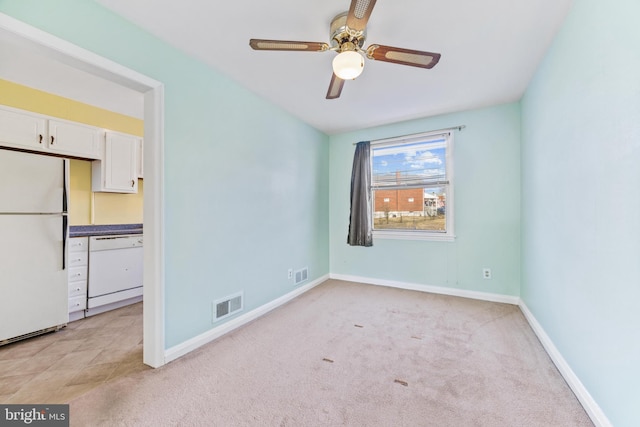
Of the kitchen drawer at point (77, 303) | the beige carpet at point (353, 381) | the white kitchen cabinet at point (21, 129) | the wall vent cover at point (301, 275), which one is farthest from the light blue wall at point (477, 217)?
the white kitchen cabinet at point (21, 129)

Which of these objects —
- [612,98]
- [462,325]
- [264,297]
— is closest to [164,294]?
[264,297]

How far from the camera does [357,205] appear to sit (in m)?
3.83

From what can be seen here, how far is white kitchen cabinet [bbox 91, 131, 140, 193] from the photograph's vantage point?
3143mm

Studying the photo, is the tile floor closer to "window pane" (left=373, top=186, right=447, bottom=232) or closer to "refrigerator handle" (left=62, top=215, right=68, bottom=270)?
"refrigerator handle" (left=62, top=215, right=68, bottom=270)

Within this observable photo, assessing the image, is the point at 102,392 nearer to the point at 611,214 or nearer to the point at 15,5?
the point at 15,5

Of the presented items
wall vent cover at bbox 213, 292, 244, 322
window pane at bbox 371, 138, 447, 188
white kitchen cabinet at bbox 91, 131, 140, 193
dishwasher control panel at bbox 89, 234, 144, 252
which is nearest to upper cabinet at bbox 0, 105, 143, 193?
white kitchen cabinet at bbox 91, 131, 140, 193

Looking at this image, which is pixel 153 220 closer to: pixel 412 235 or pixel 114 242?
pixel 114 242

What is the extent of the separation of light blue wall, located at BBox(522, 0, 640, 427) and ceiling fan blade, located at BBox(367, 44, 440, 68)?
0.80 m

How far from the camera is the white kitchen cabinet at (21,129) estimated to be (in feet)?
7.93

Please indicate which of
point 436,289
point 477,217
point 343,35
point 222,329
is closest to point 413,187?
point 477,217

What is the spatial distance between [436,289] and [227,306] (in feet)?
8.83

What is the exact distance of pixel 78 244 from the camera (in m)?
2.68

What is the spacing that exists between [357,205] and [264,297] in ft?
6.22

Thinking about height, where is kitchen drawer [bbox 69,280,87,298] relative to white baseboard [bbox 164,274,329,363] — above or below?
above
